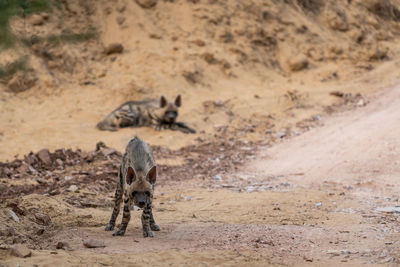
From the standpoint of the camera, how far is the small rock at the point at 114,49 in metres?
18.5

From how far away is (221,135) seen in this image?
51.4ft

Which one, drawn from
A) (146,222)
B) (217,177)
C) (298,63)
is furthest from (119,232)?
(298,63)

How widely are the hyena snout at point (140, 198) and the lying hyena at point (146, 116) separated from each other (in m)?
8.62

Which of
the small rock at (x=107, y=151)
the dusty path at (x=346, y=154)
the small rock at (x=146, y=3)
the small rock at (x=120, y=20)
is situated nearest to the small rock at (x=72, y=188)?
the small rock at (x=107, y=151)

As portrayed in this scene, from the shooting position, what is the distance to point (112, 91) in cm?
1753

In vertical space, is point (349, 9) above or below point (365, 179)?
above

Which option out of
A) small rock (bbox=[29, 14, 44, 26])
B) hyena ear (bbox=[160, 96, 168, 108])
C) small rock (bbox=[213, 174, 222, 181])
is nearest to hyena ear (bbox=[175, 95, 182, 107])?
hyena ear (bbox=[160, 96, 168, 108])

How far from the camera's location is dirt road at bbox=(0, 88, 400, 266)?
240 inches

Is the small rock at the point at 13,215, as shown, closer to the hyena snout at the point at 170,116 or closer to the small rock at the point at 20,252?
the small rock at the point at 20,252

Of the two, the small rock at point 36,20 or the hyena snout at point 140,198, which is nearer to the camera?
the hyena snout at point 140,198

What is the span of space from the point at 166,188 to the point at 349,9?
16.2m

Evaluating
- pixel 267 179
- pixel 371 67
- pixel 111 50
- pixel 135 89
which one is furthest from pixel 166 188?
pixel 371 67

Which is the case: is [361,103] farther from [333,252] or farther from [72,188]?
[333,252]

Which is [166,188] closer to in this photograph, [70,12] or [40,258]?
[40,258]
